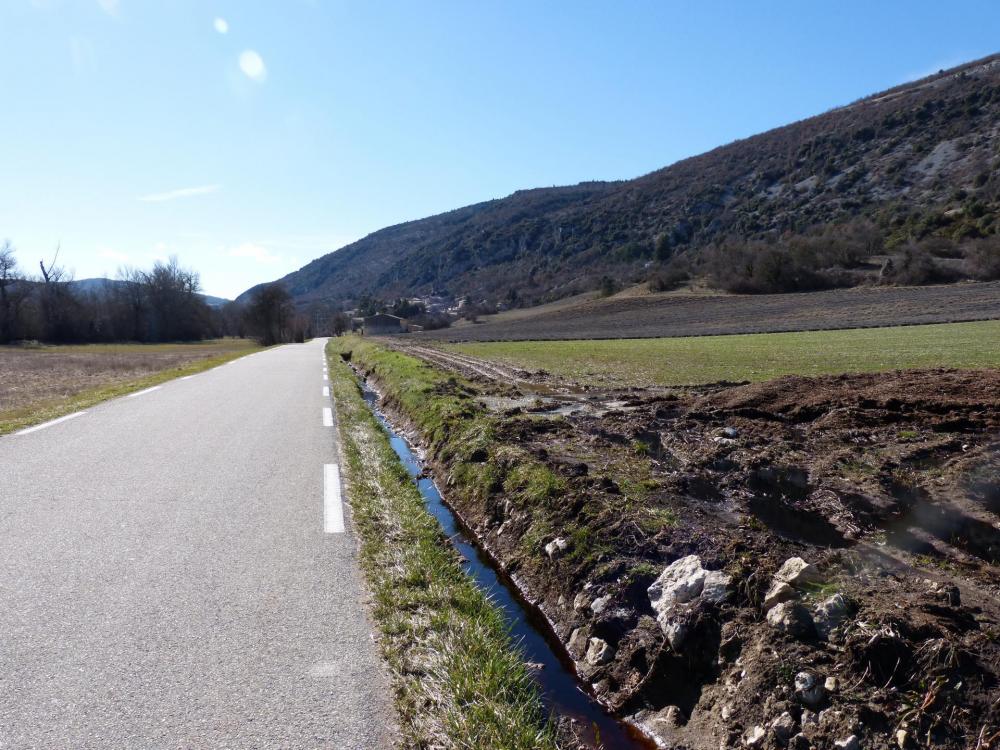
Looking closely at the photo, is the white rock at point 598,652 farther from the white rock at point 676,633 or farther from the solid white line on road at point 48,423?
the solid white line on road at point 48,423

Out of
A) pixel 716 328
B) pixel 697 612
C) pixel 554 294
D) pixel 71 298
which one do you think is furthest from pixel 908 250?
pixel 71 298

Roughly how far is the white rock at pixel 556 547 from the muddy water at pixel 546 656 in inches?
16.1

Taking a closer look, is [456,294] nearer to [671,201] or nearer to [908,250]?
[671,201]

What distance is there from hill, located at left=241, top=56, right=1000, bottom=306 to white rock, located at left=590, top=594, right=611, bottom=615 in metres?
56.6

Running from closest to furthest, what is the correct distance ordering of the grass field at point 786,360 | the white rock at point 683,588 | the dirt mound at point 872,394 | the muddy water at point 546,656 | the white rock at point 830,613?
the white rock at point 830,613 → the muddy water at point 546,656 → the white rock at point 683,588 → the dirt mound at point 872,394 → the grass field at point 786,360

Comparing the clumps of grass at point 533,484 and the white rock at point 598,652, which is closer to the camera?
the white rock at point 598,652

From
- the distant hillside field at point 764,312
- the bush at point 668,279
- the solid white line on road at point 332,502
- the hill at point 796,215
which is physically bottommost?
the distant hillside field at point 764,312

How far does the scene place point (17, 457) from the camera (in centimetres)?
721

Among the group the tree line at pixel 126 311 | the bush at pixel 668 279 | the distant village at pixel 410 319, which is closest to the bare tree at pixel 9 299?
the tree line at pixel 126 311

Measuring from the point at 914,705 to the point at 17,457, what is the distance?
8.58 m

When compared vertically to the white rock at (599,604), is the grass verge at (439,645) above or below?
above

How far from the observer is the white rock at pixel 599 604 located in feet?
13.4

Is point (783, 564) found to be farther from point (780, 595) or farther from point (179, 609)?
point (179, 609)

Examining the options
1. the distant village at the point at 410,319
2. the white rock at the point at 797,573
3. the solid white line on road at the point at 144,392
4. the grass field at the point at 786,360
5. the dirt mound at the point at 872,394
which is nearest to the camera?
the white rock at the point at 797,573
